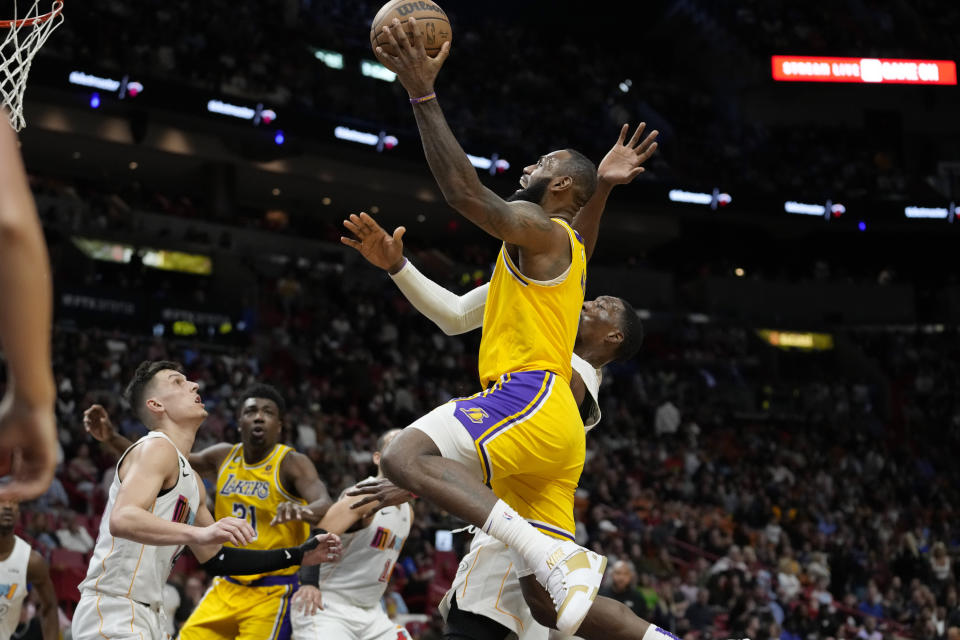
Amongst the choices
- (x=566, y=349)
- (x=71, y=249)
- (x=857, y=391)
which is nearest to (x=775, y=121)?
(x=857, y=391)

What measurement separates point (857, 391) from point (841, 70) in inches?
345

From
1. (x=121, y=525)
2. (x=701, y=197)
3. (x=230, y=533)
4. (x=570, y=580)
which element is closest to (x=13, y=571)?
(x=121, y=525)

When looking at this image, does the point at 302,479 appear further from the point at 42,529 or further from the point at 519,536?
the point at 42,529

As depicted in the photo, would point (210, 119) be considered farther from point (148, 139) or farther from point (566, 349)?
point (566, 349)

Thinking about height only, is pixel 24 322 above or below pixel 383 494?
above

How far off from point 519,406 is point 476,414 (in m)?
0.16

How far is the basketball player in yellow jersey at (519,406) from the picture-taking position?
3752 mm

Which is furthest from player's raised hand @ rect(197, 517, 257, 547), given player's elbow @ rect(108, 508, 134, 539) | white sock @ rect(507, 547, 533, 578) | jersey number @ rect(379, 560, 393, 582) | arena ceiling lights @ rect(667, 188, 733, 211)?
arena ceiling lights @ rect(667, 188, 733, 211)

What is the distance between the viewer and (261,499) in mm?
6180

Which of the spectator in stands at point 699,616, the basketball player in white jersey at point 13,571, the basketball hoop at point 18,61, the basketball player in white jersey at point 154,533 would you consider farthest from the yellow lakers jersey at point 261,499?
the spectator in stands at point 699,616

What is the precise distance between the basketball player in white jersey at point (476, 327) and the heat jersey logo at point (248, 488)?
1.73 meters

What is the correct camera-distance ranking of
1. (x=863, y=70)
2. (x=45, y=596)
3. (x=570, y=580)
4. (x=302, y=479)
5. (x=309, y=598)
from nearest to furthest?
1. (x=570, y=580)
2. (x=309, y=598)
3. (x=302, y=479)
4. (x=45, y=596)
5. (x=863, y=70)

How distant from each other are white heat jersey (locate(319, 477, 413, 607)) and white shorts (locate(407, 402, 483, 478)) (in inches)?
104

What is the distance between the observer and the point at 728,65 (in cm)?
3047
